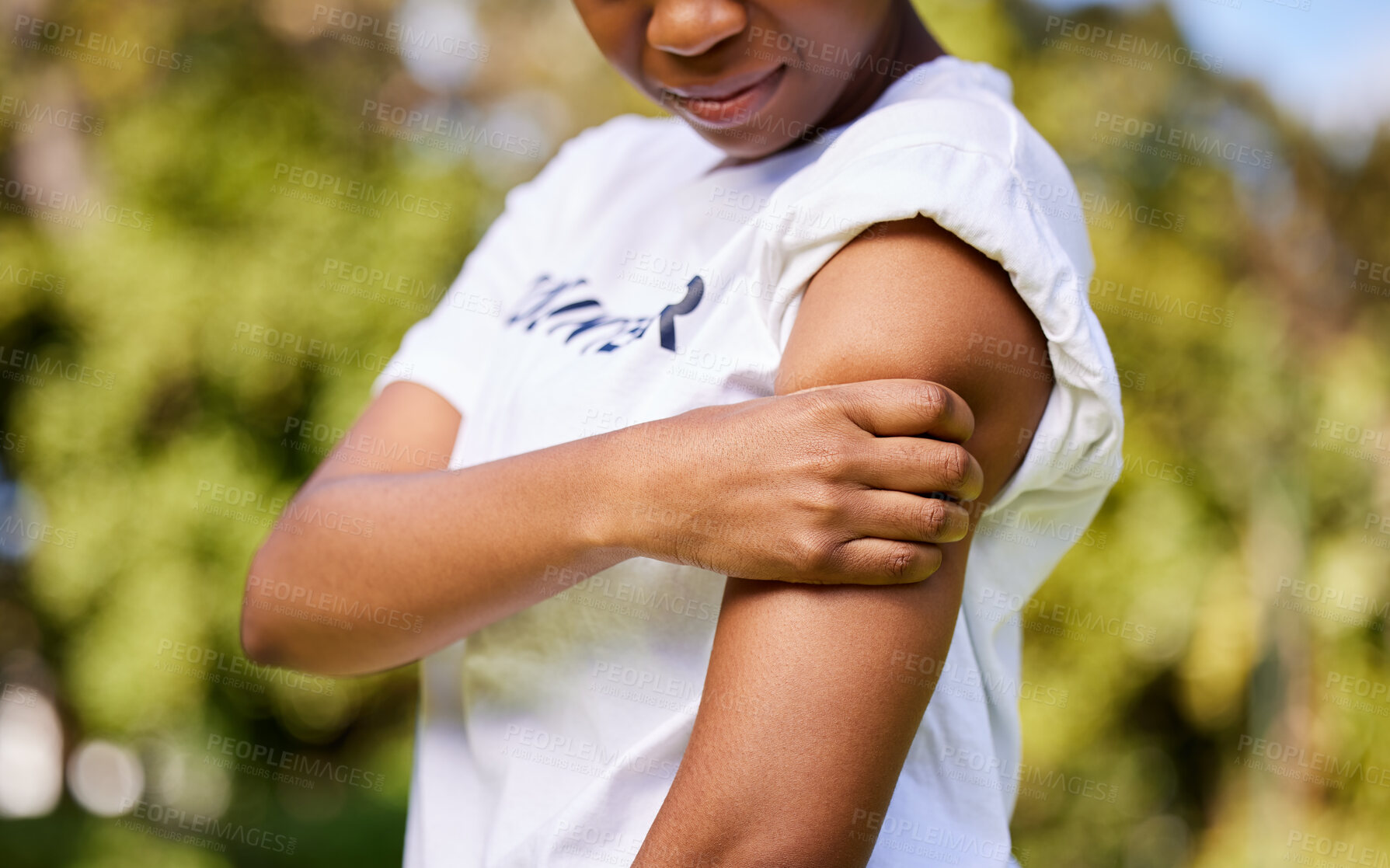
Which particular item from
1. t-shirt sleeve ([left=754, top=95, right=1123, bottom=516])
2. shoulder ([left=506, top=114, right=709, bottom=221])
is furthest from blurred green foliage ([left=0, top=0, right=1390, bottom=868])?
t-shirt sleeve ([left=754, top=95, right=1123, bottom=516])

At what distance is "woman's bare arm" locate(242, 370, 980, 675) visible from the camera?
2.45 ft

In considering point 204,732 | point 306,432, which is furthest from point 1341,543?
point 204,732

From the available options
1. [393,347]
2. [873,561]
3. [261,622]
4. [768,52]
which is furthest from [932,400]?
[393,347]

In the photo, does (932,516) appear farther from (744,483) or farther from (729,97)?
(729,97)

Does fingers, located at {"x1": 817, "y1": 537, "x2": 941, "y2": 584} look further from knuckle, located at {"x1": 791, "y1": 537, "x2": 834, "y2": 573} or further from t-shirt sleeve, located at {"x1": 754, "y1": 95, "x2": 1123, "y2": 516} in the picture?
t-shirt sleeve, located at {"x1": 754, "y1": 95, "x2": 1123, "y2": 516}

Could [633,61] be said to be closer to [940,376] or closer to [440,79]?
[940,376]

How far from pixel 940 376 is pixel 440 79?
5.69m

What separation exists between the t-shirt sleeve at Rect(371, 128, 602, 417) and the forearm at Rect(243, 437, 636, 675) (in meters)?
0.17

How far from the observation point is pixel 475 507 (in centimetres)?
96

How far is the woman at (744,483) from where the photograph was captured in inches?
29.5

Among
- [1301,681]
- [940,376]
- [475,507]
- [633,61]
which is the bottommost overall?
[1301,681]

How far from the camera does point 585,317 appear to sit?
1.12 m

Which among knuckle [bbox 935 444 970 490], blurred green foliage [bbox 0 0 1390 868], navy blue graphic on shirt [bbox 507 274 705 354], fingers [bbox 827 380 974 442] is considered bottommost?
blurred green foliage [bbox 0 0 1390 868]

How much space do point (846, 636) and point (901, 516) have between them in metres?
0.10
